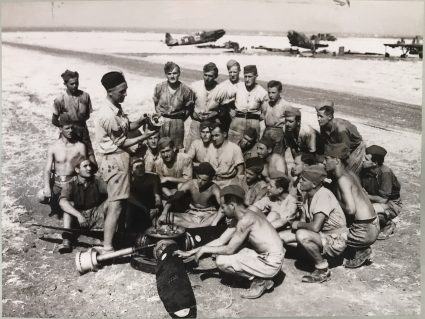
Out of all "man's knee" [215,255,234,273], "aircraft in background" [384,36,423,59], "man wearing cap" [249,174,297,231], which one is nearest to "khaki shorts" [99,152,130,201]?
"man's knee" [215,255,234,273]

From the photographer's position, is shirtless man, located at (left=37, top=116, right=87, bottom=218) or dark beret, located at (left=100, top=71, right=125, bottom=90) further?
shirtless man, located at (left=37, top=116, right=87, bottom=218)

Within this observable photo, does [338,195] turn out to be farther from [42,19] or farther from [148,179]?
[42,19]

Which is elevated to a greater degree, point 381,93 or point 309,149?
point 381,93

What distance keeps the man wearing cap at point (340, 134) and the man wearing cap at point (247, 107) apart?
2.83 feet

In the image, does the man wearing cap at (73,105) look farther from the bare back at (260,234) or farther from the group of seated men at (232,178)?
the bare back at (260,234)

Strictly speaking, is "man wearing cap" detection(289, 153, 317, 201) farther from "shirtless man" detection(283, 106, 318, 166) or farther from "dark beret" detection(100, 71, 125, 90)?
"dark beret" detection(100, 71, 125, 90)

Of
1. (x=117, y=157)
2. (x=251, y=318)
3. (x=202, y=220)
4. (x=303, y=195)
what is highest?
(x=117, y=157)

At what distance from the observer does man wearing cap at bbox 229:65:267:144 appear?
6.60 m

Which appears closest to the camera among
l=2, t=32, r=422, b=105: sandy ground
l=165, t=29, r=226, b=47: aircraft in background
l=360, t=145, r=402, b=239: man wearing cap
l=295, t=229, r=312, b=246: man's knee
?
l=295, t=229, r=312, b=246: man's knee

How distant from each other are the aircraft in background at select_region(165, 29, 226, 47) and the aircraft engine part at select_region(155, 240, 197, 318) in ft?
11.0

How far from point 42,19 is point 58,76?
928mm

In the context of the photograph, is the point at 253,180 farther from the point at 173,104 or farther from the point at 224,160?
the point at 173,104

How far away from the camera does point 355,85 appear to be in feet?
24.9

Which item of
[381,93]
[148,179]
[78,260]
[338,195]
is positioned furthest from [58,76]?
[381,93]
